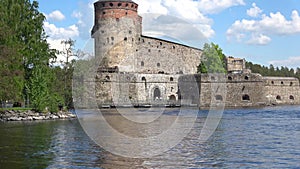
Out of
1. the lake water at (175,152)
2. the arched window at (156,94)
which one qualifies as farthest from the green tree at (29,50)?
the arched window at (156,94)

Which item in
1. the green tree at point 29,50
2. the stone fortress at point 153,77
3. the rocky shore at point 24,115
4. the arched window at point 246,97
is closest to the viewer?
the rocky shore at point 24,115

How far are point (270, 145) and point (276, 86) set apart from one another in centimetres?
2907

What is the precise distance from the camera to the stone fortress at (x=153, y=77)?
122ft

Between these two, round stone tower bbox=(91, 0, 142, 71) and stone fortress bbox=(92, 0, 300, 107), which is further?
round stone tower bbox=(91, 0, 142, 71)

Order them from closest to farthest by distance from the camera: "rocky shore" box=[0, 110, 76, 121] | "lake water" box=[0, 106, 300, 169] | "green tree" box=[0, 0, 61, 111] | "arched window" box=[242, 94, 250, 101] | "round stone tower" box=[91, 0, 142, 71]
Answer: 1. "lake water" box=[0, 106, 300, 169]
2. "rocky shore" box=[0, 110, 76, 121]
3. "green tree" box=[0, 0, 61, 111]
4. "arched window" box=[242, 94, 250, 101]
5. "round stone tower" box=[91, 0, 142, 71]

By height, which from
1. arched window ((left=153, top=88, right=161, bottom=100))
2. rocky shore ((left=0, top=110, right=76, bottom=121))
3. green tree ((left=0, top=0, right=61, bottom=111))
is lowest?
rocky shore ((left=0, top=110, right=76, bottom=121))

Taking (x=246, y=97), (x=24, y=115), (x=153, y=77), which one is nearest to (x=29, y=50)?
(x=24, y=115)

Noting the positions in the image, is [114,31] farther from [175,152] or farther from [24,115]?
[175,152]

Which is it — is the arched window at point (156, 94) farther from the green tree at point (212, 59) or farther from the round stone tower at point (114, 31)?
the green tree at point (212, 59)

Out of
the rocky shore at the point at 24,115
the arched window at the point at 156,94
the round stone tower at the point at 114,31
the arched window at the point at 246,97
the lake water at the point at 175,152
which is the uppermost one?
the round stone tower at the point at 114,31

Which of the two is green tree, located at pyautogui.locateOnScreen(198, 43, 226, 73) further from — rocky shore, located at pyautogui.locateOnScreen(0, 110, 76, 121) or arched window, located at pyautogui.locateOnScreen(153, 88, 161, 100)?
rocky shore, located at pyautogui.locateOnScreen(0, 110, 76, 121)

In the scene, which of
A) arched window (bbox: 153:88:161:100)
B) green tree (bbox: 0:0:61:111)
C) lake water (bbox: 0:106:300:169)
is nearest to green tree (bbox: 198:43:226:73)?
arched window (bbox: 153:88:161:100)

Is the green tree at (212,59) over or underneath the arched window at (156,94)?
over

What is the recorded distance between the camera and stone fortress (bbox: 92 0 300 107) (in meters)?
37.2
